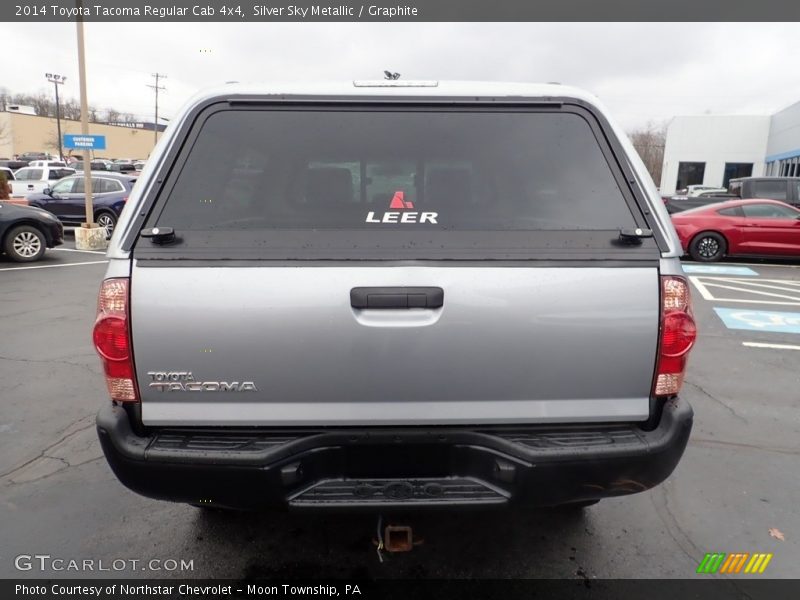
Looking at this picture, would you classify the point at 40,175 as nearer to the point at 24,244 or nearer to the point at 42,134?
the point at 24,244

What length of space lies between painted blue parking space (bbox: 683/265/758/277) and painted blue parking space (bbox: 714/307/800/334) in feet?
10.8

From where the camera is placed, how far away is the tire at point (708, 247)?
1262 centimetres

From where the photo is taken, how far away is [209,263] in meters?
2.03

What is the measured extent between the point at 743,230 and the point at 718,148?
34.1m

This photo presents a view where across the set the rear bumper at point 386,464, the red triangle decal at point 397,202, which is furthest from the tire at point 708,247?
the red triangle decal at point 397,202

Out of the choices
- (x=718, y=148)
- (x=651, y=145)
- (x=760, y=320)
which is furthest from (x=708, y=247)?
(x=651, y=145)

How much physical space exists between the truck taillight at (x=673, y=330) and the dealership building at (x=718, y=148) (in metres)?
43.5

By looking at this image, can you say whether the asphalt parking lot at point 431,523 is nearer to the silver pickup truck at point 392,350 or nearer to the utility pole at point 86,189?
the silver pickup truck at point 392,350

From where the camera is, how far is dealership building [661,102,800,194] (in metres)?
39.7

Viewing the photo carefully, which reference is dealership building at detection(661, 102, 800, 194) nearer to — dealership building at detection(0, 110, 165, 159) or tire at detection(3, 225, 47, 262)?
tire at detection(3, 225, 47, 262)

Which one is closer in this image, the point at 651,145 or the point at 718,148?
the point at 718,148

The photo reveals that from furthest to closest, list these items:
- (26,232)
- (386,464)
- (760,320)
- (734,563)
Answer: (26,232) < (760,320) < (734,563) < (386,464)

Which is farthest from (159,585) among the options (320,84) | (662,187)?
(662,187)

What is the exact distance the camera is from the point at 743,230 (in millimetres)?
12414
